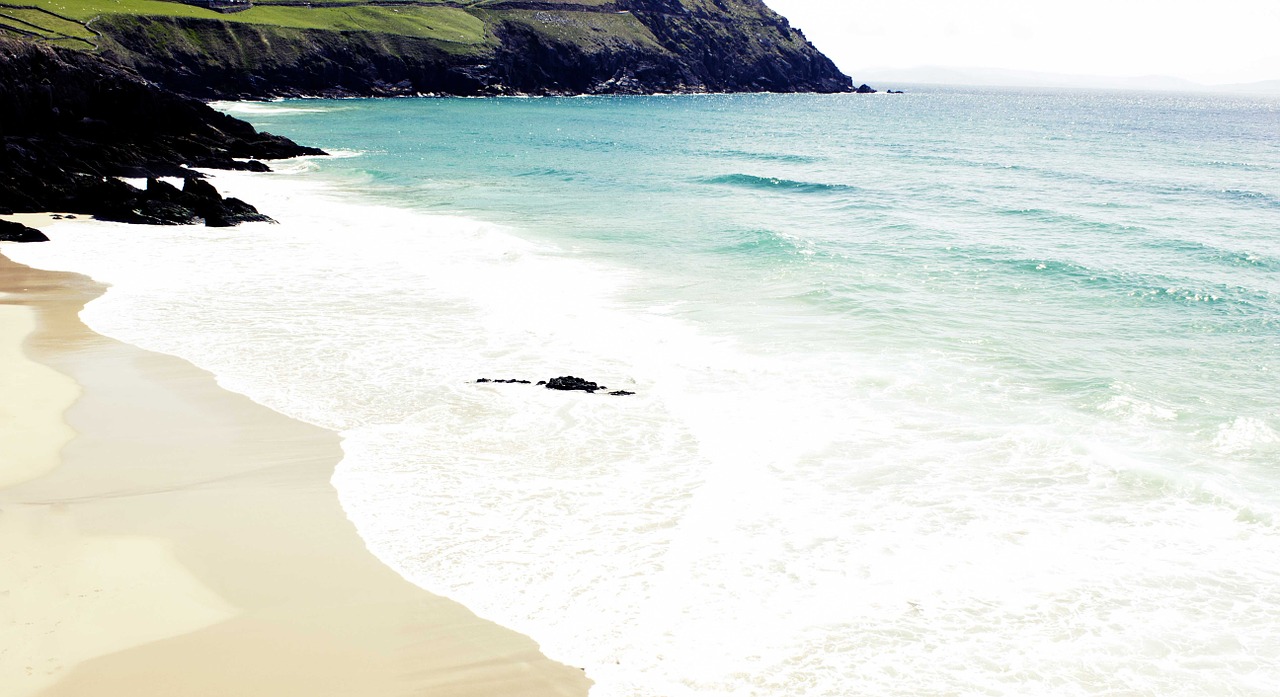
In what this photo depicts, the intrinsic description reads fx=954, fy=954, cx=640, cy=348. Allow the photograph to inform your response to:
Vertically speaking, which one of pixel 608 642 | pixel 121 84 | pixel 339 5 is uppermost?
pixel 339 5

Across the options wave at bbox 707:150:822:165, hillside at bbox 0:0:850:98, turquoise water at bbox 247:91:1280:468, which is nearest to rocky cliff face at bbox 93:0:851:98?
hillside at bbox 0:0:850:98

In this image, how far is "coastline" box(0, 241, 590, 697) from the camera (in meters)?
7.34

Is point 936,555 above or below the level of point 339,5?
below

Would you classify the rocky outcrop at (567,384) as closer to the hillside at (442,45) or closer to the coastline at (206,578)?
the coastline at (206,578)

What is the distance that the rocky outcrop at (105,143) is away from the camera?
29.1 metres

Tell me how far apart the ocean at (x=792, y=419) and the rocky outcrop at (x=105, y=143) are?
2546 mm

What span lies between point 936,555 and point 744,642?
2.63 metres

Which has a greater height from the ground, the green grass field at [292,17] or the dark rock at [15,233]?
the green grass field at [292,17]

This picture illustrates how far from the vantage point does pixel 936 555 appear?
956 cm

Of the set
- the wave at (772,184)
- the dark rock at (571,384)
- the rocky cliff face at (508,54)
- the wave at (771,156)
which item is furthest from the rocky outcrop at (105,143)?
the rocky cliff face at (508,54)

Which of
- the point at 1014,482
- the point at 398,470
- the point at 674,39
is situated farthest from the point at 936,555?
the point at 674,39

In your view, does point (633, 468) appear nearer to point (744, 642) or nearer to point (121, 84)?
point (744, 642)

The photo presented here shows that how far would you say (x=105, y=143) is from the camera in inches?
1533

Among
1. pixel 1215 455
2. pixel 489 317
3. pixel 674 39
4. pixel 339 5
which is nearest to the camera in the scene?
pixel 1215 455
